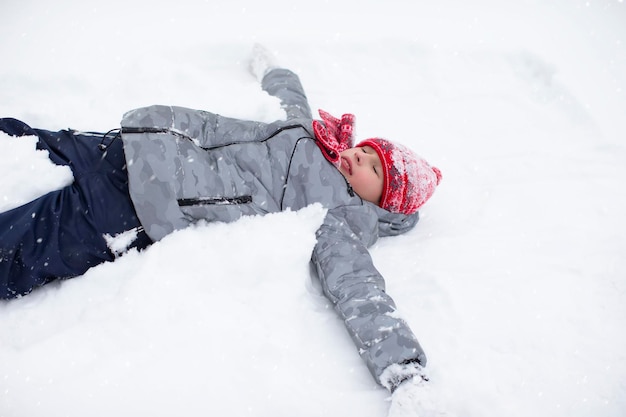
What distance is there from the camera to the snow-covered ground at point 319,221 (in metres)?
Answer: 1.20

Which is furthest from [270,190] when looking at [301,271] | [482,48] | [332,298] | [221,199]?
[482,48]

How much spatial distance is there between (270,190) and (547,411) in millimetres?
1188

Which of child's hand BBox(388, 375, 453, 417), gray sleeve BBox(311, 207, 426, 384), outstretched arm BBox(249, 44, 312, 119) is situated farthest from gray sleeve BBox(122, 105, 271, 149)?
child's hand BBox(388, 375, 453, 417)

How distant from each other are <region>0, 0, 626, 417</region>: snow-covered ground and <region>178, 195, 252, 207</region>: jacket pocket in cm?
10

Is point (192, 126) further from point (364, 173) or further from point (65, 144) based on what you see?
point (364, 173)

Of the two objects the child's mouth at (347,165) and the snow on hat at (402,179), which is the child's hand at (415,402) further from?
the child's mouth at (347,165)

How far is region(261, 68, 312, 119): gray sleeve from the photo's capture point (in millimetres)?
2097

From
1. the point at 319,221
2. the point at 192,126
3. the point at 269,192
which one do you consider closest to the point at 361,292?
the point at 319,221

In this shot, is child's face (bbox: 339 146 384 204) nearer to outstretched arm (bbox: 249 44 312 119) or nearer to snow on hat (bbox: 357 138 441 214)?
snow on hat (bbox: 357 138 441 214)

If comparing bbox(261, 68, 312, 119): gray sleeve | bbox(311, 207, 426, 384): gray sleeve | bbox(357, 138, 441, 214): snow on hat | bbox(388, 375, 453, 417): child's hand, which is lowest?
bbox(388, 375, 453, 417): child's hand

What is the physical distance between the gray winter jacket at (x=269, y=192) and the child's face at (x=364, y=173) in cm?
7

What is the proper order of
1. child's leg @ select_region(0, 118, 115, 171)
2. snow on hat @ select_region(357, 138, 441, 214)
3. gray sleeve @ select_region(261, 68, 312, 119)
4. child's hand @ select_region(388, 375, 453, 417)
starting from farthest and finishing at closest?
gray sleeve @ select_region(261, 68, 312, 119) → snow on hat @ select_region(357, 138, 441, 214) → child's leg @ select_region(0, 118, 115, 171) → child's hand @ select_region(388, 375, 453, 417)

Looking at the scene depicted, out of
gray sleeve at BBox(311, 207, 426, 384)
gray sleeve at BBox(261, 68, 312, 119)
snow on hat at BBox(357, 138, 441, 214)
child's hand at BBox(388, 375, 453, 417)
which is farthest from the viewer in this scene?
gray sleeve at BBox(261, 68, 312, 119)

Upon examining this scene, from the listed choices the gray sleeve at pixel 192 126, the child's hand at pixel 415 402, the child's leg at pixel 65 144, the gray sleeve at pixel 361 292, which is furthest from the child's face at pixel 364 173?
the child's leg at pixel 65 144
